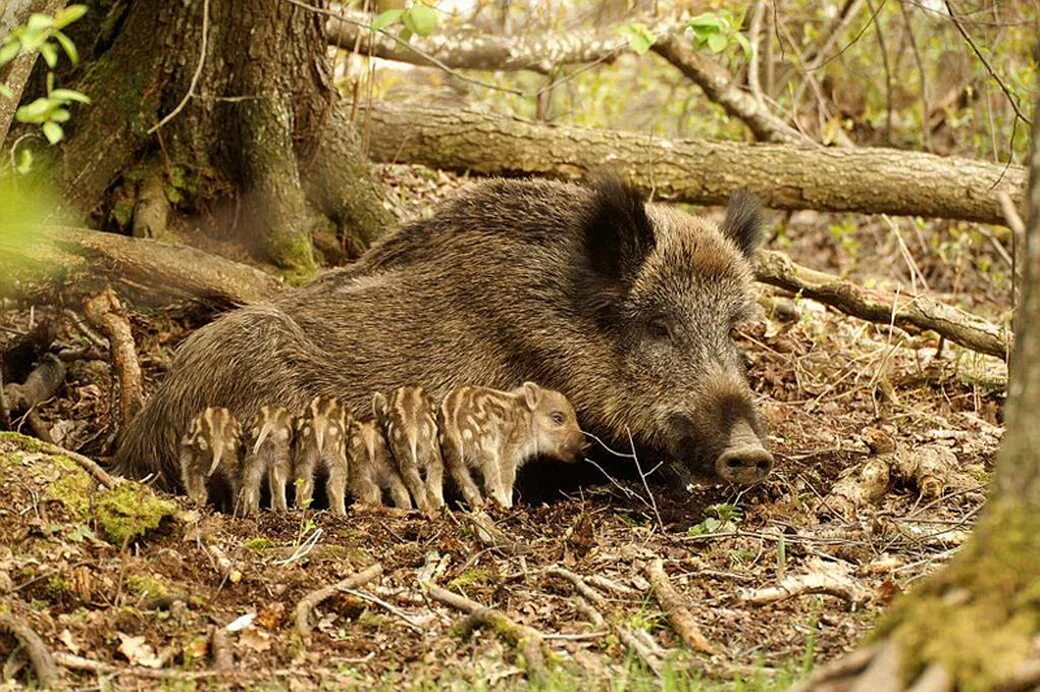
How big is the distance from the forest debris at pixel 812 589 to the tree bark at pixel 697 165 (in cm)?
510

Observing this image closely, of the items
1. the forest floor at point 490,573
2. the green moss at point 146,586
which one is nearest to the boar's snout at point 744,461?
the forest floor at point 490,573

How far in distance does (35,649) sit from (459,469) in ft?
9.27

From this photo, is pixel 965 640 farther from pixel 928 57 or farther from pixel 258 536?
pixel 928 57

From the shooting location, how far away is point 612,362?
736 cm

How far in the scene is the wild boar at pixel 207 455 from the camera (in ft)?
22.2

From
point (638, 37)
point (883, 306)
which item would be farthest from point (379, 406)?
point (883, 306)

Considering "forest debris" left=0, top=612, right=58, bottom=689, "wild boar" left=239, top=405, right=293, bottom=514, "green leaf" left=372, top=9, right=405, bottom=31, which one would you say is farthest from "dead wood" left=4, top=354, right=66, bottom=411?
"green leaf" left=372, top=9, right=405, bottom=31

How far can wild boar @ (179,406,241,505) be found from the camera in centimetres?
677

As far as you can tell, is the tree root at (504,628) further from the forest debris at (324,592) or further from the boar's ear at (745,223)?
the boar's ear at (745,223)

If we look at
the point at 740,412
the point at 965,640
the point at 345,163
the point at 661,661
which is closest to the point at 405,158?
the point at 345,163

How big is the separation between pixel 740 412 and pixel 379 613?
2513 mm

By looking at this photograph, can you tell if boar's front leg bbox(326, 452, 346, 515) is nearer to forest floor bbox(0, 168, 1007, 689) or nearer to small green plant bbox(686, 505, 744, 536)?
forest floor bbox(0, 168, 1007, 689)

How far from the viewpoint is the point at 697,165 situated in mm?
10336

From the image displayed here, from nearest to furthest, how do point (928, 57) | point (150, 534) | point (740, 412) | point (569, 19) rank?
point (150, 534), point (740, 412), point (569, 19), point (928, 57)
